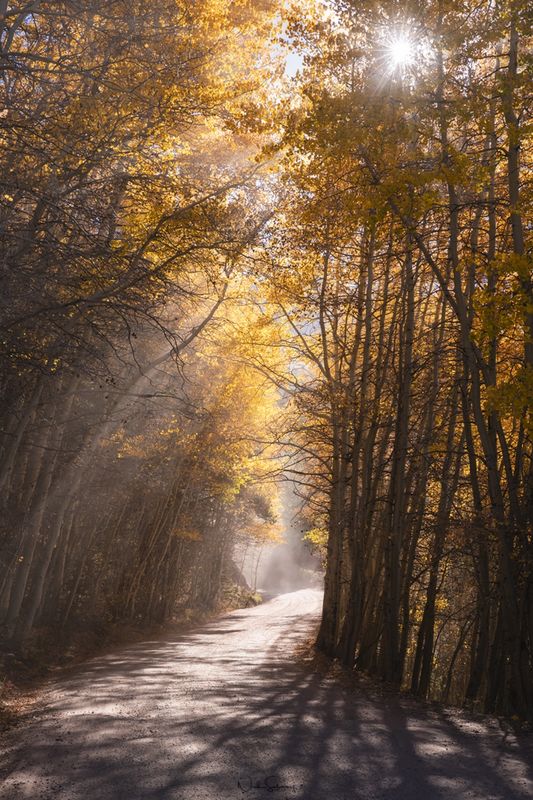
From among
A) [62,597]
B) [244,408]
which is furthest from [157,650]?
[244,408]

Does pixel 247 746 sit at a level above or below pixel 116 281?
below

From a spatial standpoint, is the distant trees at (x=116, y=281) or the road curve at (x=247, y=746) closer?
the road curve at (x=247, y=746)

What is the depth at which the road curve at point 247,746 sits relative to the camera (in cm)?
482

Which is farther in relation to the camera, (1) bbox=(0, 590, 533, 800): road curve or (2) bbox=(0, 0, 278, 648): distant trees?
(2) bbox=(0, 0, 278, 648): distant trees

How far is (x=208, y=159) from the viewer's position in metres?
12.4

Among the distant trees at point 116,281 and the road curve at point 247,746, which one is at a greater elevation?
the distant trees at point 116,281

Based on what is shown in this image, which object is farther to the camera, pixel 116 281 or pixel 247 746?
pixel 116 281

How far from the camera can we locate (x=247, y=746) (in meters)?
5.90

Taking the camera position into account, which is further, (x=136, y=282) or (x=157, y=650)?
(x=157, y=650)

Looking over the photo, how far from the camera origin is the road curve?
482 centimetres

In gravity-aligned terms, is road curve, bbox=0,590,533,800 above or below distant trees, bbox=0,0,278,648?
below

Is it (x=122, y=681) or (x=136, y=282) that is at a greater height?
(x=136, y=282)

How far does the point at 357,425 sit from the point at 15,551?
21.9 feet

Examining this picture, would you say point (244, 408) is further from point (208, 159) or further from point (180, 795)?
point (180, 795)
